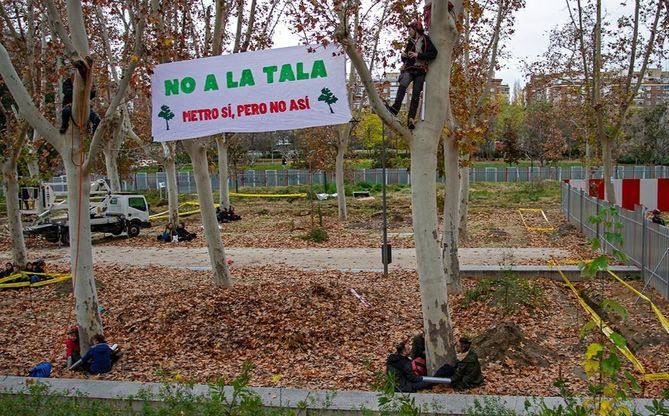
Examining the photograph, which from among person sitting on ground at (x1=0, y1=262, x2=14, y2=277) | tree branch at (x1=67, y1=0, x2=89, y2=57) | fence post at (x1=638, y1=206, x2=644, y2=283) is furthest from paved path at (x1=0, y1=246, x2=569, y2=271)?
tree branch at (x1=67, y1=0, x2=89, y2=57)

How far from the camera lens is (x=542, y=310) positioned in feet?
34.4

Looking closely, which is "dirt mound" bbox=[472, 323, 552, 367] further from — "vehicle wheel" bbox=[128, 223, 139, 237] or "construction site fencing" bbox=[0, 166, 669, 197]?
"construction site fencing" bbox=[0, 166, 669, 197]

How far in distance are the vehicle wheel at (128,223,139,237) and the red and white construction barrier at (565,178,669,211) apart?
1848 centimetres

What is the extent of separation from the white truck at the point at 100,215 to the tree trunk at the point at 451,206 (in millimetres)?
15016

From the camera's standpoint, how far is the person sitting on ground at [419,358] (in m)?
7.14

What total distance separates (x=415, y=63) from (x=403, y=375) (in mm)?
3470

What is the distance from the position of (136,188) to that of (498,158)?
129ft

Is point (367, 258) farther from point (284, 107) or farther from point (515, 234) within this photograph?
point (284, 107)

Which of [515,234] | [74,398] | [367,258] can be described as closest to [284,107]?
[74,398]

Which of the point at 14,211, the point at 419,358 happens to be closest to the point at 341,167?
the point at 14,211

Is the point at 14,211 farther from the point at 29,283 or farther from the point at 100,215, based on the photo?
the point at 100,215

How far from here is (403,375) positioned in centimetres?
687

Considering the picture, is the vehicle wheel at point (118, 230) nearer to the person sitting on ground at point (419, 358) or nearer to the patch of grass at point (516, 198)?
the patch of grass at point (516, 198)

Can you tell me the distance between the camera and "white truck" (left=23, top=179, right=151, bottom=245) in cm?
2144
